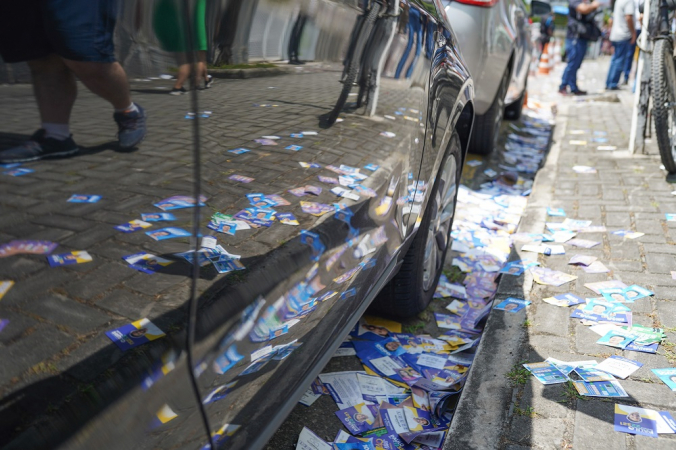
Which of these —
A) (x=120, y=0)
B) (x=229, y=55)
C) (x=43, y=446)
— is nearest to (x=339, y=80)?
(x=229, y=55)

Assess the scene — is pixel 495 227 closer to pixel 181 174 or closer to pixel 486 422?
pixel 486 422

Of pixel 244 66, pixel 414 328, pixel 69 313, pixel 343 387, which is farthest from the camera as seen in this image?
pixel 414 328

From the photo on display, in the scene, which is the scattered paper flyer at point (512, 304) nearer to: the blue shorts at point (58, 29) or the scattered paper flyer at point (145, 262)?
the scattered paper flyer at point (145, 262)

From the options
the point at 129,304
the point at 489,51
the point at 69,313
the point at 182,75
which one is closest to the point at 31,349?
the point at 69,313

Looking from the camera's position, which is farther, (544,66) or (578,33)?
(544,66)

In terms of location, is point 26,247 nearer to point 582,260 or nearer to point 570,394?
point 570,394

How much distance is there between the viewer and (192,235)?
1.17 metres

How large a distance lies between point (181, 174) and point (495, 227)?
3.88m

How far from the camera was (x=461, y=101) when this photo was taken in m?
3.08

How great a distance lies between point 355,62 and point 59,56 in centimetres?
113

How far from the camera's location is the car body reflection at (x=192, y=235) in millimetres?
928

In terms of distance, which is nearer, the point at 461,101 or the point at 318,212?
the point at 318,212

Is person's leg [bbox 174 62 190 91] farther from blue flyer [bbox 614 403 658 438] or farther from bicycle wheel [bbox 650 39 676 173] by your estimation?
bicycle wheel [bbox 650 39 676 173]

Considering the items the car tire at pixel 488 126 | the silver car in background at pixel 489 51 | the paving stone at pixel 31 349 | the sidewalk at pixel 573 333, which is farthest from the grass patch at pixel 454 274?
the paving stone at pixel 31 349
